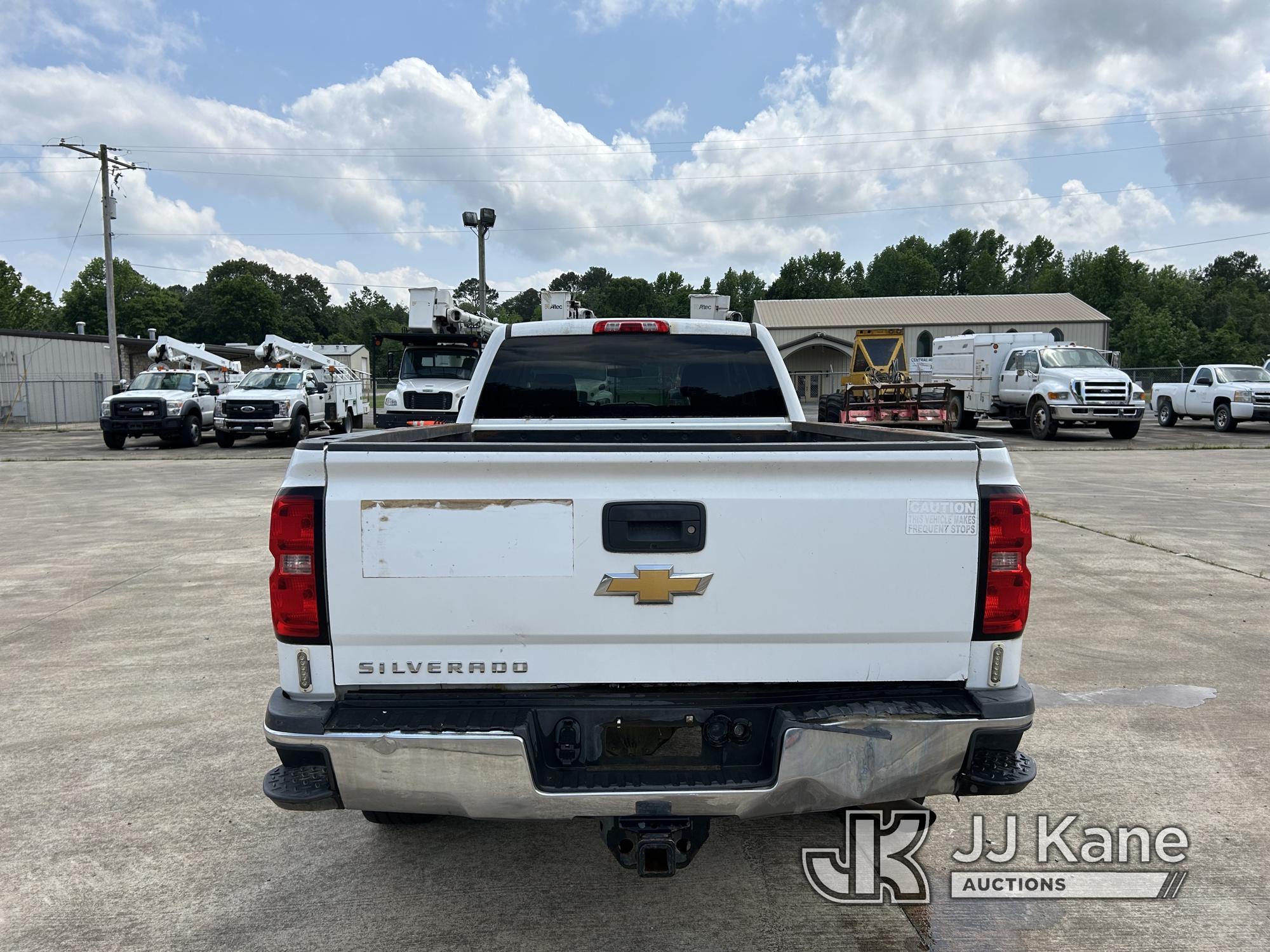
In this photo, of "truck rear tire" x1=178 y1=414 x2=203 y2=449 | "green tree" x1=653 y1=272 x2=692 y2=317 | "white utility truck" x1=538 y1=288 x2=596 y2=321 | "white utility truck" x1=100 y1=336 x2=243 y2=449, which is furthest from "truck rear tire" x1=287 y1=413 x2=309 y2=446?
"green tree" x1=653 y1=272 x2=692 y2=317

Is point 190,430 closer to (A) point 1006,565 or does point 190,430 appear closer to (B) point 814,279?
(A) point 1006,565

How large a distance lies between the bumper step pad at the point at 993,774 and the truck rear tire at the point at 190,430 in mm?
26433

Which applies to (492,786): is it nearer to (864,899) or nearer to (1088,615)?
(864,899)

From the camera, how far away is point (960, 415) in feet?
95.1

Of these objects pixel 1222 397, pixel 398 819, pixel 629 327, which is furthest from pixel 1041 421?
pixel 398 819

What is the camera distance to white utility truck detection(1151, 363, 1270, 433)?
25.4 meters

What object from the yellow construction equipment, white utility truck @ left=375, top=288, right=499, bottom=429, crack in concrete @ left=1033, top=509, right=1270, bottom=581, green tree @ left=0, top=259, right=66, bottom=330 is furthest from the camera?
green tree @ left=0, top=259, right=66, bottom=330

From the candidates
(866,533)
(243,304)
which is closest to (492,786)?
(866,533)

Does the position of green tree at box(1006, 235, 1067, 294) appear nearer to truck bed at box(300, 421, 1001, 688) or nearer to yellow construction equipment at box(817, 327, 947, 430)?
yellow construction equipment at box(817, 327, 947, 430)

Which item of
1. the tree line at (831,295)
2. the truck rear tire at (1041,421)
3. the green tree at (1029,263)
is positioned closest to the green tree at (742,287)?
the tree line at (831,295)

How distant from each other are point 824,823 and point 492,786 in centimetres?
185

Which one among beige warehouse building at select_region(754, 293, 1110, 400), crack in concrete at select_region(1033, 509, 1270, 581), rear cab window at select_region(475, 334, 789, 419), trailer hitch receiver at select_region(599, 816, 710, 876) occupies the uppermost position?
beige warehouse building at select_region(754, 293, 1110, 400)

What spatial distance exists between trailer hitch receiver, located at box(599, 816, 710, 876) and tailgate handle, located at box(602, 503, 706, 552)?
0.77 meters

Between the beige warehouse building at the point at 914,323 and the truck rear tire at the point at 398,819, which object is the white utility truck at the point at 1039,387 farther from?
the beige warehouse building at the point at 914,323
